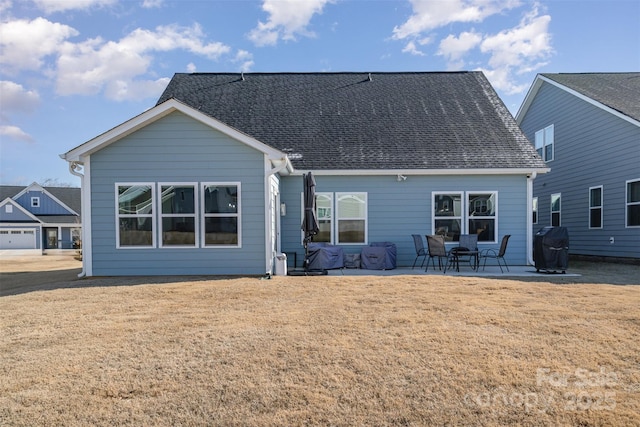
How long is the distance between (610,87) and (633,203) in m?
5.38

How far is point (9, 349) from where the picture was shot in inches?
152

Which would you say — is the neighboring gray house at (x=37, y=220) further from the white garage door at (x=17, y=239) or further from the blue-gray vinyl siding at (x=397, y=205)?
the blue-gray vinyl siding at (x=397, y=205)

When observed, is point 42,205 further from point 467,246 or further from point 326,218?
point 467,246

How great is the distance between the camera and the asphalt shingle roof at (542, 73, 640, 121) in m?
11.9

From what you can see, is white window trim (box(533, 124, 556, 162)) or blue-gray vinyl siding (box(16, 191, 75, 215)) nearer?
white window trim (box(533, 124, 556, 162))

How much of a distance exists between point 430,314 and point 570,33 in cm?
998

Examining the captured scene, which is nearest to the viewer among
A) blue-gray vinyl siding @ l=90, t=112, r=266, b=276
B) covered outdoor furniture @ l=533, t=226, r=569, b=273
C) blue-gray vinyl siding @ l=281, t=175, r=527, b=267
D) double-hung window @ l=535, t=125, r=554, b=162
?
blue-gray vinyl siding @ l=90, t=112, r=266, b=276

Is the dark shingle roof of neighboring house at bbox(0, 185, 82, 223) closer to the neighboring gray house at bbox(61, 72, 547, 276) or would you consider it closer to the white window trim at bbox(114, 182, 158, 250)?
the neighboring gray house at bbox(61, 72, 547, 276)

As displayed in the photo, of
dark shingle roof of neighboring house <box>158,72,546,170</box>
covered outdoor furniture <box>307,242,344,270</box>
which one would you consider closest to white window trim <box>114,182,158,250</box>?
covered outdoor furniture <box>307,242,344,270</box>

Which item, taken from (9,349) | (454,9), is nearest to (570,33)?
(454,9)

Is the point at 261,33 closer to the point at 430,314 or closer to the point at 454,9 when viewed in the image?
the point at 454,9

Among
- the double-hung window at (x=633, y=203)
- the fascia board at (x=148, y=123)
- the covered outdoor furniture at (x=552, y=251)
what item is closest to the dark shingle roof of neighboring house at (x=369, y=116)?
the covered outdoor furniture at (x=552, y=251)

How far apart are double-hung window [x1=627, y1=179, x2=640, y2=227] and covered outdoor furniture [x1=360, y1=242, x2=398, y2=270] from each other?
298 inches

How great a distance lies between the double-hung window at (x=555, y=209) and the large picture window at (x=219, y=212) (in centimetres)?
1293
